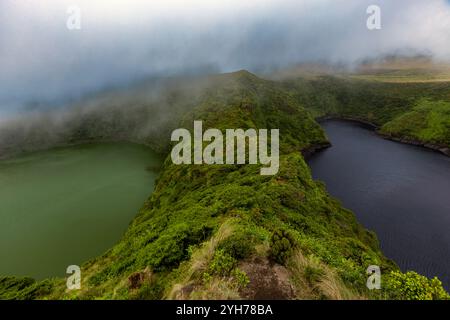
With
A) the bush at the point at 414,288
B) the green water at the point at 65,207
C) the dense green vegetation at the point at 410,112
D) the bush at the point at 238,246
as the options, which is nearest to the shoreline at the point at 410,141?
the dense green vegetation at the point at 410,112

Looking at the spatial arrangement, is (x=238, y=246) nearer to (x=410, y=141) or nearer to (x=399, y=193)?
(x=399, y=193)

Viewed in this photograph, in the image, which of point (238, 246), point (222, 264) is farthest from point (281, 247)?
point (222, 264)

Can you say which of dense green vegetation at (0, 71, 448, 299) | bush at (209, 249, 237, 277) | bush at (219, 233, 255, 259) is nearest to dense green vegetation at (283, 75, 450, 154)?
dense green vegetation at (0, 71, 448, 299)

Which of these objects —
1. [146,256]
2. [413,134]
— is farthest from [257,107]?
[146,256]

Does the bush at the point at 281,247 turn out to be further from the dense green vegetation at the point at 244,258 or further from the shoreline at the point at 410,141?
the shoreline at the point at 410,141
